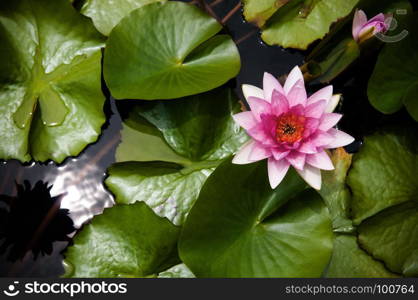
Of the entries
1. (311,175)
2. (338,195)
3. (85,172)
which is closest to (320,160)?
(311,175)

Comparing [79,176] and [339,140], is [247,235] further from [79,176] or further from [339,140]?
[79,176]

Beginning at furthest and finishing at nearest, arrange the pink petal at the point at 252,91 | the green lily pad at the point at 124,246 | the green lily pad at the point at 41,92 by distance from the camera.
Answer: the green lily pad at the point at 41,92 < the green lily pad at the point at 124,246 < the pink petal at the point at 252,91

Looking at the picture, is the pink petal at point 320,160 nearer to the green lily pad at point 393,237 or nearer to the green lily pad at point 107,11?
the green lily pad at point 393,237

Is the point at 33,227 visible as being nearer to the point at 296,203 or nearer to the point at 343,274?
the point at 296,203

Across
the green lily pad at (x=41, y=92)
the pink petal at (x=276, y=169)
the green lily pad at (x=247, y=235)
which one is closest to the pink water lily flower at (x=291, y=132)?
the pink petal at (x=276, y=169)

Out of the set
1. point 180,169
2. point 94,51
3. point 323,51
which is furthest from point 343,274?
Result: point 94,51

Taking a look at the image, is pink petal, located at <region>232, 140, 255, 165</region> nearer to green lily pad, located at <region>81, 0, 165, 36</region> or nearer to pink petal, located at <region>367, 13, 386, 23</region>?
pink petal, located at <region>367, 13, 386, 23</region>
